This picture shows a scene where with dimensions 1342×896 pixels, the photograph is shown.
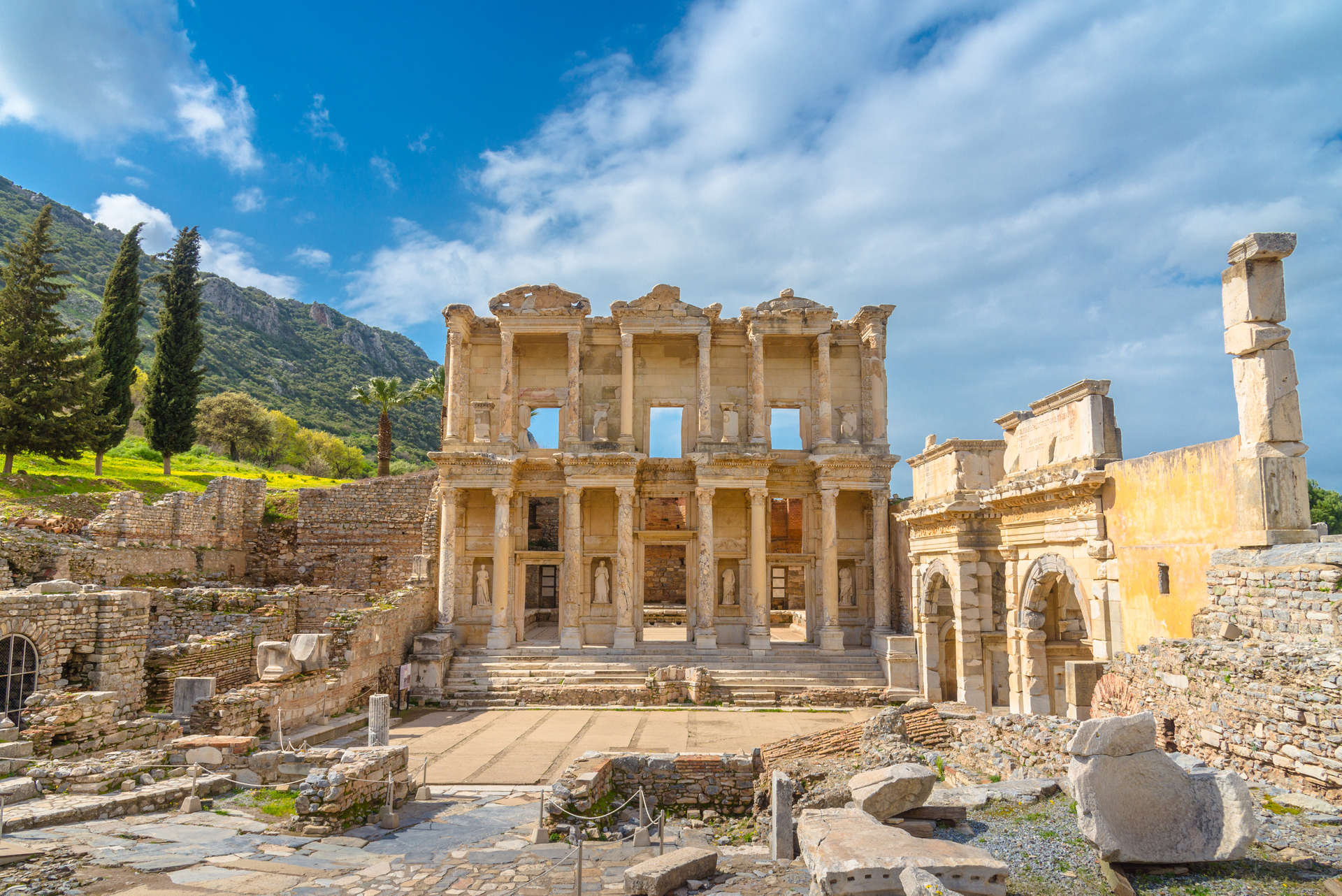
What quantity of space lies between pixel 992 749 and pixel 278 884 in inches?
367

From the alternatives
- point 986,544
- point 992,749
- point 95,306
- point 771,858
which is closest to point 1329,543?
point 992,749

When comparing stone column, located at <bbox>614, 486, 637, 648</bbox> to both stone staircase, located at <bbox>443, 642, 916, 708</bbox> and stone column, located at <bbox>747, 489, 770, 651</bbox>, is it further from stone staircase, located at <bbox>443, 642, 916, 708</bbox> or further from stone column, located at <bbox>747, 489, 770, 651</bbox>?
stone column, located at <bbox>747, 489, 770, 651</bbox>

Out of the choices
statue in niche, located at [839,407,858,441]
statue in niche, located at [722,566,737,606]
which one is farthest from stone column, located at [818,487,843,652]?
statue in niche, located at [722,566,737,606]

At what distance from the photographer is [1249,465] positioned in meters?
8.45

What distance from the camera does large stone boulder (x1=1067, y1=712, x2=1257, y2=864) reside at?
5.91m

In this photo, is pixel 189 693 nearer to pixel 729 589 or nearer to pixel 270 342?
pixel 729 589

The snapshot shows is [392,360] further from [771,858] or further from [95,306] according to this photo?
[771,858]

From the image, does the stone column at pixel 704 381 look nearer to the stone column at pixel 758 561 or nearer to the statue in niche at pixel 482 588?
the stone column at pixel 758 561

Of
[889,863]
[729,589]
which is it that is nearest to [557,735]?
[729,589]

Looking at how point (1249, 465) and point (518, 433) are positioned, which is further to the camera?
point (518, 433)

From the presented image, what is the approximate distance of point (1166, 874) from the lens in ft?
19.2

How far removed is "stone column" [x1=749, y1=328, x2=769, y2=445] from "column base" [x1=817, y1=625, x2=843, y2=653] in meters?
6.45

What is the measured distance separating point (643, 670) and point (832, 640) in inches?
243

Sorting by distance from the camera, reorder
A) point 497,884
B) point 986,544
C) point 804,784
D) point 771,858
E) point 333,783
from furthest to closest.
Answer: point 986,544 → point 804,784 → point 333,783 → point 771,858 → point 497,884
